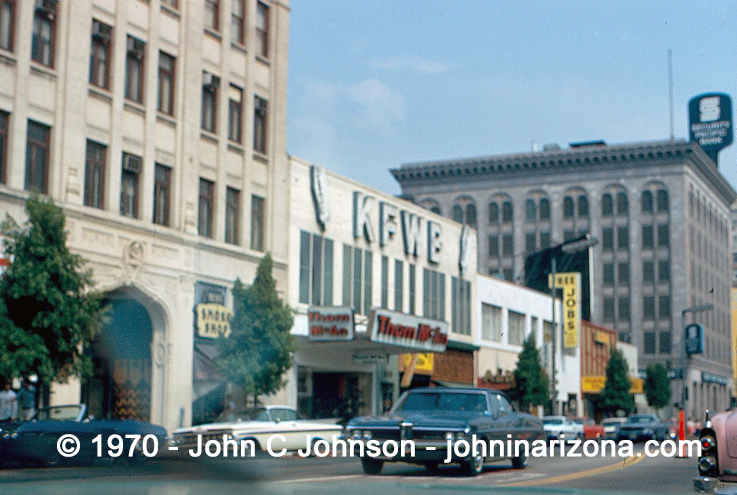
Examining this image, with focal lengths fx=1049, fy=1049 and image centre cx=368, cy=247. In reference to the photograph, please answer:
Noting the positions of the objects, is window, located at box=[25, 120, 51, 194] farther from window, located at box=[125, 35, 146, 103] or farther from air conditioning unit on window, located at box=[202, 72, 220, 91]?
air conditioning unit on window, located at box=[202, 72, 220, 91]

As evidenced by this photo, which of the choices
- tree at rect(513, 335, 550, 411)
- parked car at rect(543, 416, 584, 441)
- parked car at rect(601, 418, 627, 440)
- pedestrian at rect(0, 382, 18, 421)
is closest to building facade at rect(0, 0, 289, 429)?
pedestrian at rect(0, 382, 18, 421)

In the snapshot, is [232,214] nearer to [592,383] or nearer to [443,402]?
[443,402]

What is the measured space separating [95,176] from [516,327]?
35399mm

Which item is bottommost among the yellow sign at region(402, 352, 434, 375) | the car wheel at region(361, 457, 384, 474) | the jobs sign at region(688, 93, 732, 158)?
the car wheel at region(361, 457, 384, 474)

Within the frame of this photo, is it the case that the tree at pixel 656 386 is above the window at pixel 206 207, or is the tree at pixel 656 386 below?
below

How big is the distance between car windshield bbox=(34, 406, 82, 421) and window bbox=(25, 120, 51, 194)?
8343 mm

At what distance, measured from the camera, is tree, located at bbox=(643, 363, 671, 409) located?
86750mm

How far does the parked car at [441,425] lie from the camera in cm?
1611

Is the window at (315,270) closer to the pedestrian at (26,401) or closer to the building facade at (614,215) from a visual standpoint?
the pedestrian at (26,401)

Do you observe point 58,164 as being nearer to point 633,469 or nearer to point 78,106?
point 78,106

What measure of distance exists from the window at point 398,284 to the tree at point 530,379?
38.8 feet

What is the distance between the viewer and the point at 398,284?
4412 cm

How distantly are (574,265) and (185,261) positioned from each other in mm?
53209

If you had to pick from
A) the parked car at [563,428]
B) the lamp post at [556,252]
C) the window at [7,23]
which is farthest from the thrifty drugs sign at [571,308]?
the window at [7,23]
